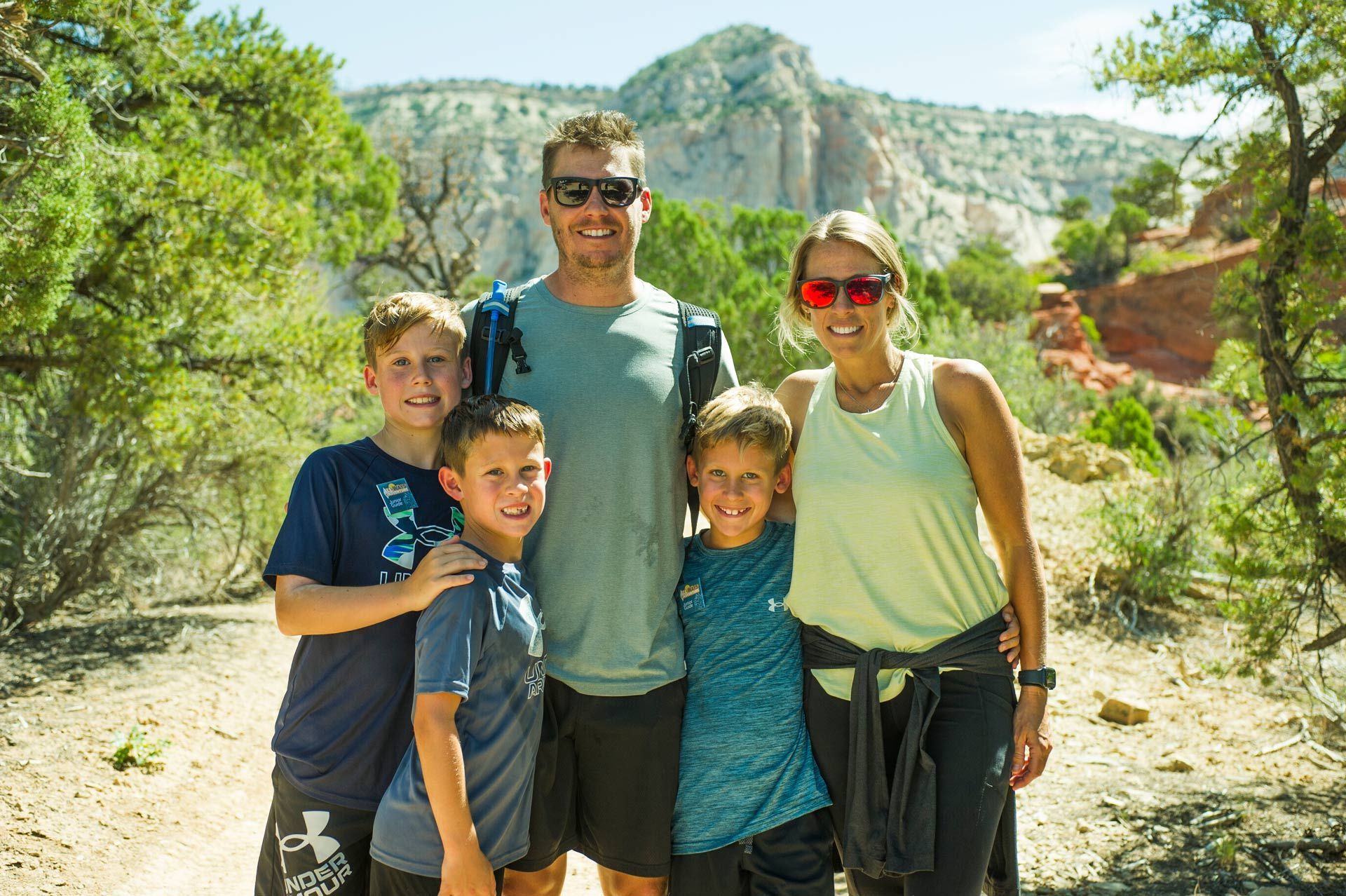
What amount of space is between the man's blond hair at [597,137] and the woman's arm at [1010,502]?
1.05 metres

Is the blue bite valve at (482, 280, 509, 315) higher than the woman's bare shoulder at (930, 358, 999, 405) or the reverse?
higher

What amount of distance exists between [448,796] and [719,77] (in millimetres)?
88065

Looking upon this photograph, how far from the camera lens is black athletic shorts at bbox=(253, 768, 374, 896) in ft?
6.81

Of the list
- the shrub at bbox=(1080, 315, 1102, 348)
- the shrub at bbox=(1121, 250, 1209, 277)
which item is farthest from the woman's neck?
the shrub at bbox=(1121, 250, 1209, 277)

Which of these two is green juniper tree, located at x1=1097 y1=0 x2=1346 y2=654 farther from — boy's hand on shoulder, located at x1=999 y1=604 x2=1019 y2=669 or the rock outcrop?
the rock outcrop

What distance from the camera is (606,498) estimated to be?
2463 millimetres

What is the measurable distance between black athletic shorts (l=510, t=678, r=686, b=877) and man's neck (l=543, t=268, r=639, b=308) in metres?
0.99

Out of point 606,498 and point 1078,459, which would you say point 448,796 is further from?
point 1078,459

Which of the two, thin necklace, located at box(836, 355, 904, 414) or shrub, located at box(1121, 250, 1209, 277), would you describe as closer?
thin necklace, located at box(836, 355, 904, 414)

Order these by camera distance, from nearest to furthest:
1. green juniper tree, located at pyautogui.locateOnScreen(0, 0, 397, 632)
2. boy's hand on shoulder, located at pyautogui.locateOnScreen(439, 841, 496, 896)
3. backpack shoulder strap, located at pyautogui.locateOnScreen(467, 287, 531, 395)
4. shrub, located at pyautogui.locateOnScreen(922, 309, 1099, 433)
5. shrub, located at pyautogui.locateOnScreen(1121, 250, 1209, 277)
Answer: boy's hand on shoulder, located at pyautogui.locateOnScreen(439, 841, 496, 896)
backpack shoulder strap, located at pyautogui.locateOnScreen(467, 287, 531, 395)
green juniper tree, located at pyautogui.locateOnScreen(0, 0, 397, 632)
shrub, located at pyautogui.locateOnScreen(922, 309, 1099, 433)
shrub, located at pyautogui.locateOnScreen(1121, 250, 1209, 277)

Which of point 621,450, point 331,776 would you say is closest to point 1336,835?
point 621,450

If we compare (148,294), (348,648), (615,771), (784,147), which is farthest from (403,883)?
(784,147)

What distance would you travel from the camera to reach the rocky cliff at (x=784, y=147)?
6544 cm

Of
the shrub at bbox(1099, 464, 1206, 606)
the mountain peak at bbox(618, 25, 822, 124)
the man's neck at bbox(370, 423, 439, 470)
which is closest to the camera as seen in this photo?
the man's neck at bbox(370, 423, 439, 470)
